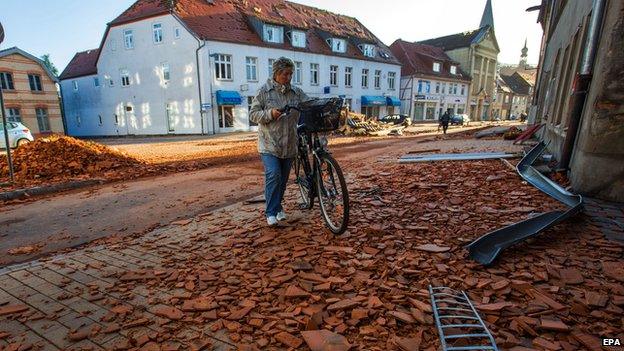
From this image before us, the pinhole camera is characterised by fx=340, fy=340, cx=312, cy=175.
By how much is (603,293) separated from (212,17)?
32.0 meters

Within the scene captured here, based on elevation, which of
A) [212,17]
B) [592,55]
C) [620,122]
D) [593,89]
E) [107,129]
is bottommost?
[107,129]

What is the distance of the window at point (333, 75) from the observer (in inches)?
1449

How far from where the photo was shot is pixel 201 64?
89.9 ft

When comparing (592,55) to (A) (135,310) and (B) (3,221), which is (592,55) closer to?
(A) (135,310)

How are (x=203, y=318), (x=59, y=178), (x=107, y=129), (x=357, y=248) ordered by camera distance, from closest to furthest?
(x=203, y=318) → (x=357, y=248) → (x=59, y=178) → (x=107, y=129)

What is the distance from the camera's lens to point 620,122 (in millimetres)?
4336

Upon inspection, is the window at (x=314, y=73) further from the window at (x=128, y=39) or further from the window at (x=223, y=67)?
the window at (x=128, y=39)

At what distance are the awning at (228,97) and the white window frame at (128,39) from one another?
417 inches

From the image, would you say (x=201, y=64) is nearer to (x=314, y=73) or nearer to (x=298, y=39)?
(x=298, y=39)

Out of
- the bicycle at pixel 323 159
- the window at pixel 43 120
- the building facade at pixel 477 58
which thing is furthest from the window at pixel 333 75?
the bicycle at pixel 323 159

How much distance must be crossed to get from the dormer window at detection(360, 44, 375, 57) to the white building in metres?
0.11

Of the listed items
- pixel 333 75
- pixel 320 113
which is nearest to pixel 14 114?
pixel 333 75

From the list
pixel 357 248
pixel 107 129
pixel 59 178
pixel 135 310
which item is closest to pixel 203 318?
pixel 135 310

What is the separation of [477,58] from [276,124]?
215 feet
